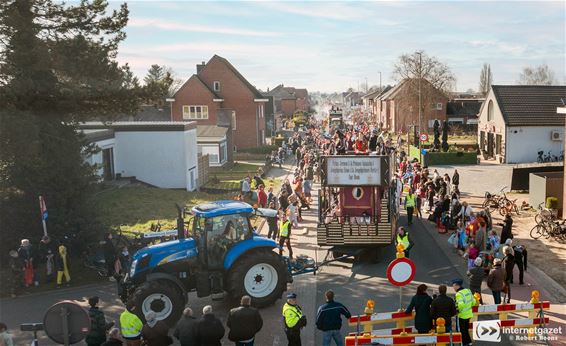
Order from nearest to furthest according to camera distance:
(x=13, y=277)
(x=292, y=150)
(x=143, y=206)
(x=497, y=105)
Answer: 1. (x=13, y=277)
2. (x=143, y=206)
3. (x=497, y=105)
4. (x=292, y=150)

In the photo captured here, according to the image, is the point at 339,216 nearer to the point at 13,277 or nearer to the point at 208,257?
the point at 208,257

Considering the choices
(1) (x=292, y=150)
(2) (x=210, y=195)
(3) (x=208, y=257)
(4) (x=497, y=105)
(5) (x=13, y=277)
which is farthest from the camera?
(1) (x=292, y=150)

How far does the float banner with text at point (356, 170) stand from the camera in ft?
55.9

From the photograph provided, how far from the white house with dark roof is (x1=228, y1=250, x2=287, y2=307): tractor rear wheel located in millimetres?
33008

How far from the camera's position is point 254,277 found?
1274 cm

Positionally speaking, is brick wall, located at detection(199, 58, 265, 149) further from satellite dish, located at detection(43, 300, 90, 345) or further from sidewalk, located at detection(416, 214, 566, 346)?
satellite dish, located at detection(43, 300, 90, 345)

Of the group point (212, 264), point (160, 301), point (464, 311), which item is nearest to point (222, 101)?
point (212, 264)

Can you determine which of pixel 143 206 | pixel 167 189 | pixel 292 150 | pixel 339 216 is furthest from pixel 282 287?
pixel 292 150

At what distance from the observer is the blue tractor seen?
12.1 metres

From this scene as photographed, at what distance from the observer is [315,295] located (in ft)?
46.4

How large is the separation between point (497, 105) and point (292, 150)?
1836cm

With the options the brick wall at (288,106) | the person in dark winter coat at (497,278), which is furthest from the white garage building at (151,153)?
the brick wall at (288,106)

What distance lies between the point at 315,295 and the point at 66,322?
796 cm

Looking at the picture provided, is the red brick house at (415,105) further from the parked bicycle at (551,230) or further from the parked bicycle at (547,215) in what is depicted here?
the parked bicycle at (551,230)
